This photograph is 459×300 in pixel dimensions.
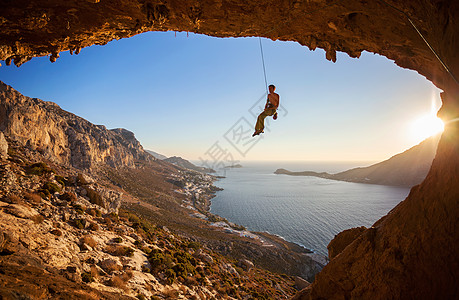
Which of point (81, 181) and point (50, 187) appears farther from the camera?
point (81, 181)

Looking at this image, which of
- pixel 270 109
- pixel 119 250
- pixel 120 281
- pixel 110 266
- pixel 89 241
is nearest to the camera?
pixel 120 281

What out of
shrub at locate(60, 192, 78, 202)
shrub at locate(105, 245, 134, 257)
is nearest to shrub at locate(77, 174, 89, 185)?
shrub at locate(60, 192, 78, 202)

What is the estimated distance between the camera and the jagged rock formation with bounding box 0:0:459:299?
347 cm

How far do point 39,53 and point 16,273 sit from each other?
27.1 feet

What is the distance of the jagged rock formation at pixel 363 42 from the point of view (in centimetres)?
347

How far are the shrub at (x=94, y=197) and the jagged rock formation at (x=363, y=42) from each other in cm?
1283

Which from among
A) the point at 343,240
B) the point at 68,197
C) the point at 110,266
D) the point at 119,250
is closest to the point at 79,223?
the point at 119,250

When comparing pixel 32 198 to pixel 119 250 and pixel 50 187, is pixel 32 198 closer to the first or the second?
pixel 50 187

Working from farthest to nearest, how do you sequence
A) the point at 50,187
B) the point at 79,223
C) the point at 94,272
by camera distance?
the point at 50,187 → the point at 79,223 → the point at 94,272

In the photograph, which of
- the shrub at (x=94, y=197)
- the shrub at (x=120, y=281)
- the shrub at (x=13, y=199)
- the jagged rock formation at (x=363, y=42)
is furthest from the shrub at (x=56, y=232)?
the shrub at (x=94, y=197)

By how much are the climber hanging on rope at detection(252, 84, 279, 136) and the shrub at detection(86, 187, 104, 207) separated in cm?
1680

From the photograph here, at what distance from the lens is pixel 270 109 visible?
26.5 feet

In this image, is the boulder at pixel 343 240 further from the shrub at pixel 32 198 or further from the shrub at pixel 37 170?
the shrub at pixel 37 170

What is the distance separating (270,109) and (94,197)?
59.1 feet
